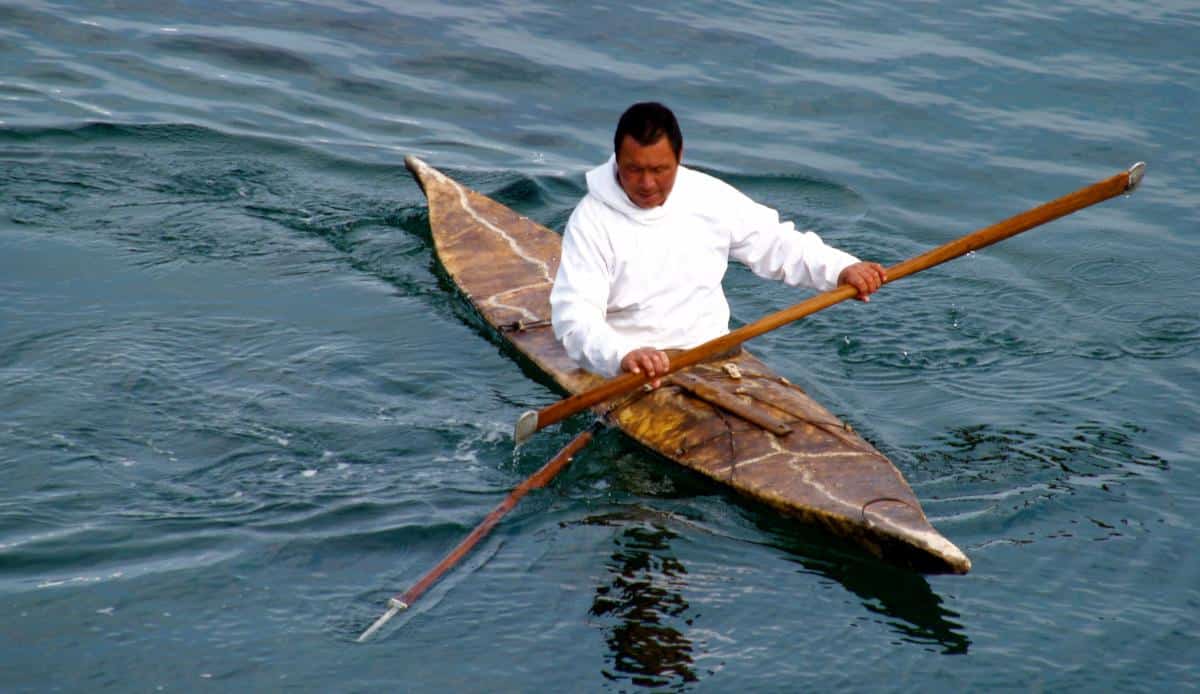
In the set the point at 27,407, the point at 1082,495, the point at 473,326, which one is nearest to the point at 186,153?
the point at 473,326

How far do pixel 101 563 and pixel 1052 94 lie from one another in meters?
10.2

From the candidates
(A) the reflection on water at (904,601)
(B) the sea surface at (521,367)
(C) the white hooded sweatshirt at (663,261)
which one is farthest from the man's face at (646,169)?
(A) the reflection on water at (904,601)

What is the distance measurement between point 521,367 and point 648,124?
215cm

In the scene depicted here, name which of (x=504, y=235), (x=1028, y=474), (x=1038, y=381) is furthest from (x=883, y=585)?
(x=504, y=235)

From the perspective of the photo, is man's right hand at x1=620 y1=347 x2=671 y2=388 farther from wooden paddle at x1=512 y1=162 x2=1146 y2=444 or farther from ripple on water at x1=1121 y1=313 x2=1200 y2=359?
ripple on water at x1=1121 y1=313 x2=1200 y2=359

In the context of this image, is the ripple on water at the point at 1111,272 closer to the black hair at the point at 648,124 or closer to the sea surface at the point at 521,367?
the sea surface at the point at 521,367

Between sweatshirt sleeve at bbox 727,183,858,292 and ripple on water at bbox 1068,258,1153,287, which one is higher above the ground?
sweatshirt sleeve at bbox 727,183,858,292

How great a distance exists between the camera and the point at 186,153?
35.9ft

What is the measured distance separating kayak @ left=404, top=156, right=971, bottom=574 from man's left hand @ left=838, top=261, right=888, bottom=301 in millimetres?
652

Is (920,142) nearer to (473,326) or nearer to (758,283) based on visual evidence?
(758,283)

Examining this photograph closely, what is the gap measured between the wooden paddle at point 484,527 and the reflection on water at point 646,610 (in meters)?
0.34

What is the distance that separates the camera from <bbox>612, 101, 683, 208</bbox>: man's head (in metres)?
6.34

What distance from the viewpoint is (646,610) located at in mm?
5789

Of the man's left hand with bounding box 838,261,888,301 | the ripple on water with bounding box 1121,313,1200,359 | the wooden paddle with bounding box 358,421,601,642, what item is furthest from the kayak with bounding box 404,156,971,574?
the ripple on water with bounding box 1121,313,1200,359
